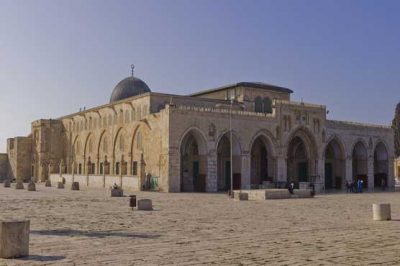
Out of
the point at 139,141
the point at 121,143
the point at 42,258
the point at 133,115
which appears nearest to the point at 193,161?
the point at 139,141

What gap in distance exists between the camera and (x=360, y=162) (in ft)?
152

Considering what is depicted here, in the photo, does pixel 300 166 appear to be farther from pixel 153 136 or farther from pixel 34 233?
pixel 34 233

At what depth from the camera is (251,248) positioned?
9.33m

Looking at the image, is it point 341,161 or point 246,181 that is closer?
point 246,181

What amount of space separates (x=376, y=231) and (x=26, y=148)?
53300mm

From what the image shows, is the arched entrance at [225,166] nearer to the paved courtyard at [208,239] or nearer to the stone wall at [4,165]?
the paved courtyard at [208,239]

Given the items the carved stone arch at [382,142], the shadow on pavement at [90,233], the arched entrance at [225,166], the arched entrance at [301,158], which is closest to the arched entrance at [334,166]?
the arched entrance at [301,158]

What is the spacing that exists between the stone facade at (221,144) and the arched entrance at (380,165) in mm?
101

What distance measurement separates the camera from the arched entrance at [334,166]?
1719 inches

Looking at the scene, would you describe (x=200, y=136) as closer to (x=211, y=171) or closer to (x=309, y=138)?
(x=211, y=171)

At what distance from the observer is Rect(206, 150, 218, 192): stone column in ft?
113

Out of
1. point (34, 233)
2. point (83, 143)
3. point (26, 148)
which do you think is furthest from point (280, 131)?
point (26, 148)

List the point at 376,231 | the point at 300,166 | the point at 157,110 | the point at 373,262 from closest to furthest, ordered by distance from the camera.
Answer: the point at 373,262
the point at 376,231
the point at 157,110
the point at 300,166

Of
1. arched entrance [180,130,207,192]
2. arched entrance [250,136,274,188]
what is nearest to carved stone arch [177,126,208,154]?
arched entrance [180,130,207,192]
